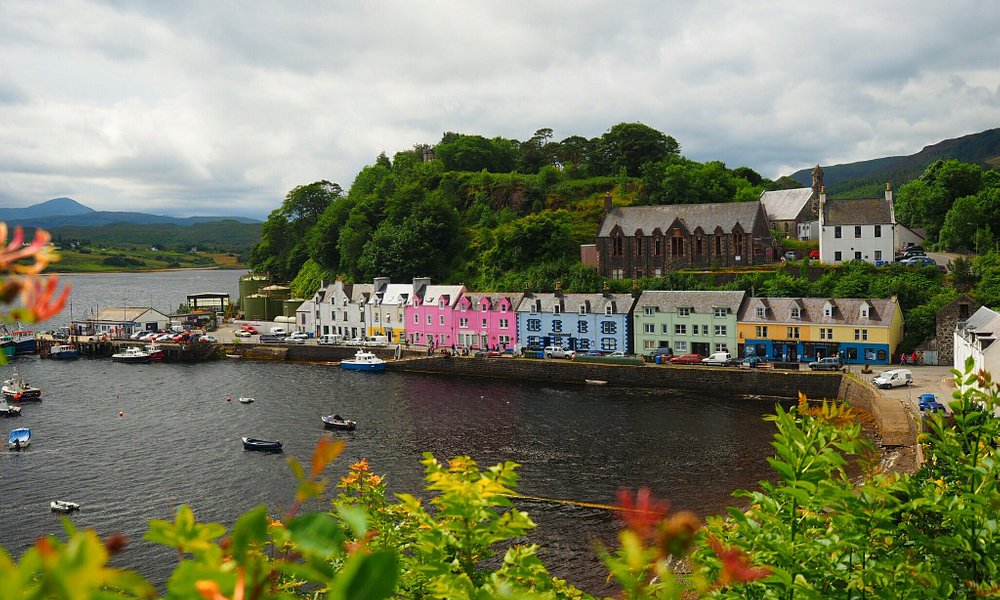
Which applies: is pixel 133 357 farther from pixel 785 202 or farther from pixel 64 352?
pixel 785 202

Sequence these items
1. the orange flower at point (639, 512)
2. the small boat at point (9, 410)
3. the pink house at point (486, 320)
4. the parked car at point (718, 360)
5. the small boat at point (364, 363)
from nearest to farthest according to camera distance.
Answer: the orange flower at point (639, 512)
the small boat at point (9, 410)
the parked car at point (718, 360)
the small boat at point (364, 363)
the pink house at point (486, 320)

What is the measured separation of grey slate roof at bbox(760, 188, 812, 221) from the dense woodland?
4.83m

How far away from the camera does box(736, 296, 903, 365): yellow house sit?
49.5 metres

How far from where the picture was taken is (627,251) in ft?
243

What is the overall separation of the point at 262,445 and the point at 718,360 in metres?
30.9

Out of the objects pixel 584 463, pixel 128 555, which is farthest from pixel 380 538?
pixel 584 463

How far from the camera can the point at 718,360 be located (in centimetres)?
5144

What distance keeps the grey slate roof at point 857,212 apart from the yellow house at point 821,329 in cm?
1321

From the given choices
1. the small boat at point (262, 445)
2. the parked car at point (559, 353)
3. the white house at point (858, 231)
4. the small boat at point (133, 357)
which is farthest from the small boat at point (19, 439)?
the white house at point (858, 231)

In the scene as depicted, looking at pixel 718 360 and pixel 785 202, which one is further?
pixel 785 202

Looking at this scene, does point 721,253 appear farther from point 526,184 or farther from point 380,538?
point 380,538

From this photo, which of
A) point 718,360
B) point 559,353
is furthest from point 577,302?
point 718,360

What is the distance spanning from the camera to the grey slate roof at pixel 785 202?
256ft

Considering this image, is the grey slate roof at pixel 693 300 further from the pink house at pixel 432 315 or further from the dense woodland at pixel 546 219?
the pink house at pixel 432 315
